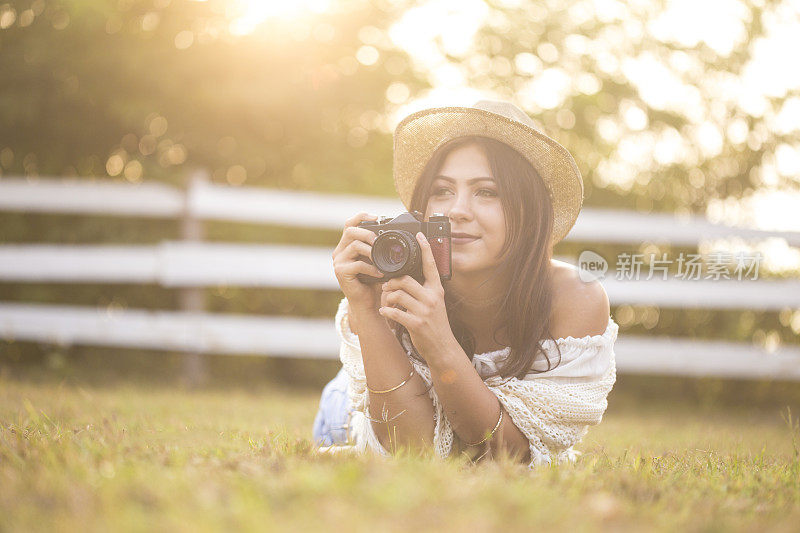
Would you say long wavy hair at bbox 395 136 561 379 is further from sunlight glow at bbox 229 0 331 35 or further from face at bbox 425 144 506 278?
sunlight glow at bbox 229 0 331 35

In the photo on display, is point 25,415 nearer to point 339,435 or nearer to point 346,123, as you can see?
point 339,435

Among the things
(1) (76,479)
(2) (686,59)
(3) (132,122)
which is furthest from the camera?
(2) (686,59)

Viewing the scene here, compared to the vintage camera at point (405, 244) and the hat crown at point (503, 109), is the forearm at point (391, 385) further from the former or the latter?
the hat crown at point (503, 109)

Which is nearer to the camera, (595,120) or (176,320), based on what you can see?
(176,320)

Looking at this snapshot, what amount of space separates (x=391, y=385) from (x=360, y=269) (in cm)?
36

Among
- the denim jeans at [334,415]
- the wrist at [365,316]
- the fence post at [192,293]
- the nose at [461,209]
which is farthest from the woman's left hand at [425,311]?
the fence post at [192,293]

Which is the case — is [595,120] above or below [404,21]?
below

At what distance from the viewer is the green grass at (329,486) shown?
1.35 meters

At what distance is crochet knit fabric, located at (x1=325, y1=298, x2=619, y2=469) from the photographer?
7.75 ft

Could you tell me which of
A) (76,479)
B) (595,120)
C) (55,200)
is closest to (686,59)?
(595,120)

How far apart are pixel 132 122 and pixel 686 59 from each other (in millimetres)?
4011

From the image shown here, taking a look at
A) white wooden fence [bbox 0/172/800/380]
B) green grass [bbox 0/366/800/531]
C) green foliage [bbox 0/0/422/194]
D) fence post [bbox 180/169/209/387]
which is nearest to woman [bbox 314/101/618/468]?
green grass [bbox 0/366/800/531]

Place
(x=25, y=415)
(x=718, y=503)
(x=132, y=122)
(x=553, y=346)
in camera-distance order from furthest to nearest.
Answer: (x=132, y=122), (x=25, y=415), (x=553, y=346), (x=718, y=503)

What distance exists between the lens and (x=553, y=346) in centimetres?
245
